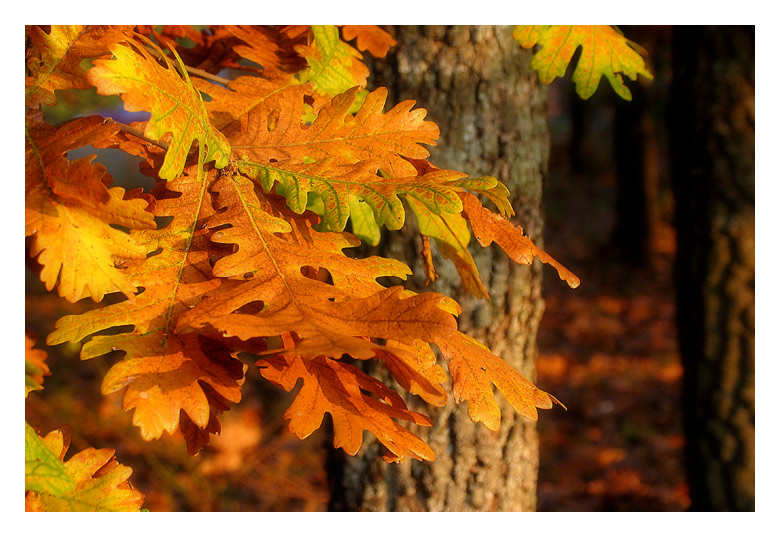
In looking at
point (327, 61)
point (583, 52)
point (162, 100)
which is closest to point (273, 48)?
point (327, 61)

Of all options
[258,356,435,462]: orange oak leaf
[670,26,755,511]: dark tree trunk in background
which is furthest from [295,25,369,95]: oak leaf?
[670,26,755,511]: dark tree trunk in background

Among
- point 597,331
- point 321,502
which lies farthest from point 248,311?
point 597,331

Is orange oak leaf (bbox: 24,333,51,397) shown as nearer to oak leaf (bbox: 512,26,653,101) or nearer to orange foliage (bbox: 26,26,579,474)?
orange foliage (bbox: 26,26,579,474)

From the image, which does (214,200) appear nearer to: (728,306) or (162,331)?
(162,331)

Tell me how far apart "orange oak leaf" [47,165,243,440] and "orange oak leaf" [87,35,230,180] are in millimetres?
43

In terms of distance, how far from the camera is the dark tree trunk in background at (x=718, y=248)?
2580mm

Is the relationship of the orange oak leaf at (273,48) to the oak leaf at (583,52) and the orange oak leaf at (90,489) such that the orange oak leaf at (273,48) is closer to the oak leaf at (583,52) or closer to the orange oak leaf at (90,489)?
the oak leaf at (583,52)

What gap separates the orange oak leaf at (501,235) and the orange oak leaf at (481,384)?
18cm

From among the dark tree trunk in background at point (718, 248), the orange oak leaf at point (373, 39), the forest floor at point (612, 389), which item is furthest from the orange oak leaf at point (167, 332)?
the dark tree trunk in background at point (718, 248)

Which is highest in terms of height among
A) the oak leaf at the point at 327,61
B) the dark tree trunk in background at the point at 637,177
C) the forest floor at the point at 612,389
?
the dark tree trunk in background at the point at 637,177

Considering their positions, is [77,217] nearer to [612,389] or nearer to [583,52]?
[583,52]

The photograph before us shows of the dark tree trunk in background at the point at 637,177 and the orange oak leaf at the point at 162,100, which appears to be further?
the dark tree trunk in background at the point at 637,177

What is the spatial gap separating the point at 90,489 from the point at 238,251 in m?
0.44

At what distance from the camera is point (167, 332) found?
81 cm
